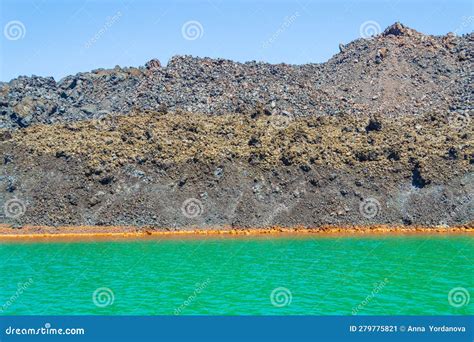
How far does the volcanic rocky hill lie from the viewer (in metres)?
52.0

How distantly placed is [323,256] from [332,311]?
1410 cm

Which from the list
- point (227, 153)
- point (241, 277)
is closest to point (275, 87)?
point (227, 153)

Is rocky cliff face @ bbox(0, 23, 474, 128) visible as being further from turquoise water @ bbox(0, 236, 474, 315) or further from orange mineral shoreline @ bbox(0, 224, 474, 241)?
turquoise water @ bbox(0, 236, 474, 315)

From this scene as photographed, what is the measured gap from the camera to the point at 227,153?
56.2 metres

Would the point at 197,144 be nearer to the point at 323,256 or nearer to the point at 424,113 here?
the point at 323,256

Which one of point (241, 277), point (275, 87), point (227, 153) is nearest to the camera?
point (241, 277)

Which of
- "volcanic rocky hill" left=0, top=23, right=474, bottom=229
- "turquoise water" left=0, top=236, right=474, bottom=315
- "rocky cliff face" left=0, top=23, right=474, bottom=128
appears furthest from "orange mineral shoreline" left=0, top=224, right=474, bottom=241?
"rocky cliff face" left=0, top=23, right=474, bottom=128

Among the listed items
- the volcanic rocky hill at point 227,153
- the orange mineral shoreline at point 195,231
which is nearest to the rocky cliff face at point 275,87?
the volcanic rocky hill at point 227,153

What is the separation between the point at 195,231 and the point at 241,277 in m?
20.7

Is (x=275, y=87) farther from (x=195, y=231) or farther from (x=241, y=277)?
(x=241, y=277)

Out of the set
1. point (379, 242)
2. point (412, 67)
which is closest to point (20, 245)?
point (379, 242)

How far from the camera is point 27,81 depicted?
3061 inches

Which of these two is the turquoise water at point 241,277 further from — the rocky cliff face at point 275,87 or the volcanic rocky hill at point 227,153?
the rocky cliff face at point 275,87

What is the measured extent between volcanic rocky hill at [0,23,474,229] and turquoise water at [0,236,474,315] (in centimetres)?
739
